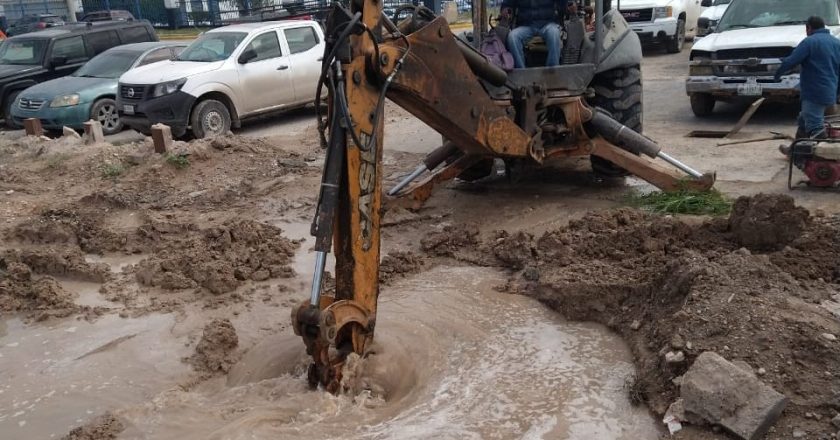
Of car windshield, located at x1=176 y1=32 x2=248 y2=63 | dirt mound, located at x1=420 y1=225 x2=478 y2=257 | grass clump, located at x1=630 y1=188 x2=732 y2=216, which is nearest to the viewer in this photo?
dirt mound, located at x1=420 y1=225 x2=478 y2=257

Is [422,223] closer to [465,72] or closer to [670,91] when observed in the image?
[465,72]

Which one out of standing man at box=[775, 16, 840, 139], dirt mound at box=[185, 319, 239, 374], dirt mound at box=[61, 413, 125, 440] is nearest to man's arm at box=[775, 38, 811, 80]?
standing man at box=[775, 16, 840, 139]

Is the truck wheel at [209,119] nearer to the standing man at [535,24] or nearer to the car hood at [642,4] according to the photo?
the standing man at [535,24]

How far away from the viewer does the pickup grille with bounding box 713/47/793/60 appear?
1093 cm

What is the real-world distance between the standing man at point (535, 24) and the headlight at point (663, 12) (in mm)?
11718

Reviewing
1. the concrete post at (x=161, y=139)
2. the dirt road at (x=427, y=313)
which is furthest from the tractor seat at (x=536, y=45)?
the concrete post at (x=161, y=139)

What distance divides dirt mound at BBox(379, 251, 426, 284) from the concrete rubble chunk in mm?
2945

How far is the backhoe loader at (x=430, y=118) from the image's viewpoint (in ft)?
14.1

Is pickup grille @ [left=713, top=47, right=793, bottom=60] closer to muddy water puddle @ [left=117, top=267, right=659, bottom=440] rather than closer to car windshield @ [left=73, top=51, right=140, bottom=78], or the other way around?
muddy water puddle @ [left=117, top=267, right=659, bottom=440]

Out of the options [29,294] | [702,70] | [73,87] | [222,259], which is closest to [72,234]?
[29,294]

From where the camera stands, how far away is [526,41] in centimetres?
779

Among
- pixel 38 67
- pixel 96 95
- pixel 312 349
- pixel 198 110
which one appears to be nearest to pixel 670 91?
pixel 198 110

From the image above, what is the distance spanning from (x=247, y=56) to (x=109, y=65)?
3.50 meters

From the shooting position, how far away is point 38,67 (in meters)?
16.3
